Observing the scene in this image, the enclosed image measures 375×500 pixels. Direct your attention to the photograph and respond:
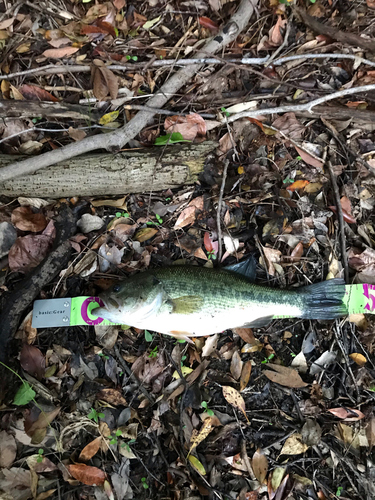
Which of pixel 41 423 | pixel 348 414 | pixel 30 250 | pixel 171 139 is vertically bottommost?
pixel 348 414

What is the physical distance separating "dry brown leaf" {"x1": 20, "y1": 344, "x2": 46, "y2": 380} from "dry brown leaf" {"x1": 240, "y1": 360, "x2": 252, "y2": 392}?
87.7 inches

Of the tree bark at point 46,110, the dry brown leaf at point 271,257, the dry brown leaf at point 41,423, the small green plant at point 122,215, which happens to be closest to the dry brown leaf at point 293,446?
the dry brown leaf at point 271,257

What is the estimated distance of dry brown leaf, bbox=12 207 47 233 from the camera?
340cm

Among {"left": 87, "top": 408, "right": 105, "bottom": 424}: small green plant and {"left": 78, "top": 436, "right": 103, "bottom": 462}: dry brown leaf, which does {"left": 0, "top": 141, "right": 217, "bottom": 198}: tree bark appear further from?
{"left": 78, "top": 436, "right": 103, "bottom": 462}: dry brown leaf

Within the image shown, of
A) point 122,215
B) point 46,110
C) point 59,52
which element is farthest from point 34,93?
point 122,215

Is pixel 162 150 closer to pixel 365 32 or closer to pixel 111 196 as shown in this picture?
pixel 111 196

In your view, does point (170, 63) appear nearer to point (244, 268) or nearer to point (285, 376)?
point (244, 268)

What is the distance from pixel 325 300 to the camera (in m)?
3.46

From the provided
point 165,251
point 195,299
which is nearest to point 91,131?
point 165,251

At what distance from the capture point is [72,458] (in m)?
3.23

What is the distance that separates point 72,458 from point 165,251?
2448 mm

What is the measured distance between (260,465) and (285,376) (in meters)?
0.99

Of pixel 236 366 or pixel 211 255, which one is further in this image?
pixel 211 255

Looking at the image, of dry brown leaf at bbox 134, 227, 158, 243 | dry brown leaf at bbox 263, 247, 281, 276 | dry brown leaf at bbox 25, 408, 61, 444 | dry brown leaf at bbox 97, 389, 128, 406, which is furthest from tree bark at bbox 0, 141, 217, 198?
dry brown leaf at bbox 25, 408, 61, 444
